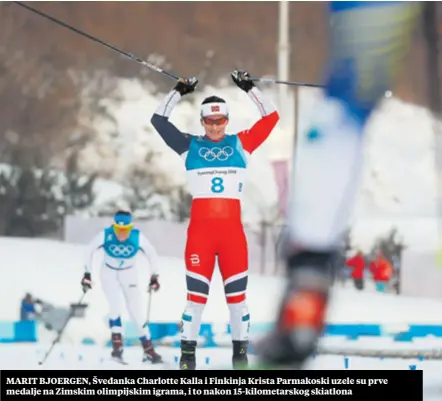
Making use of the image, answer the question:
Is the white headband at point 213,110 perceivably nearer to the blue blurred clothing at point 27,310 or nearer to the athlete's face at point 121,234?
the athlete's face at point 121,234

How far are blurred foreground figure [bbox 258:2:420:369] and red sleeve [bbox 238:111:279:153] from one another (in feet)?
2.84

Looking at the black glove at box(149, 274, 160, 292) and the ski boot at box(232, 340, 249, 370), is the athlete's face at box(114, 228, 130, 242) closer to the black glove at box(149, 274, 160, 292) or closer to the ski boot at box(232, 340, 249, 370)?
the black glove at box(149, 274, 160, 292)

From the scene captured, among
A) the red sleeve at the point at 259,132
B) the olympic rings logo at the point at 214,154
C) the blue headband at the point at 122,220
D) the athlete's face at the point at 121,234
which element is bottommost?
the athlete's face at the point at 121,234

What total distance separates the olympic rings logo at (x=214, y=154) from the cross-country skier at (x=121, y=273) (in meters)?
0.66

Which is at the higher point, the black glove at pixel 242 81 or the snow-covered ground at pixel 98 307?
the black glove at pixel 242 81

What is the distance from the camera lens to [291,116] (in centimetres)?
202

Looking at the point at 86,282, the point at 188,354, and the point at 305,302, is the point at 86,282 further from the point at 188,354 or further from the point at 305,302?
the point at 305,302

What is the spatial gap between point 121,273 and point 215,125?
864 millimetres

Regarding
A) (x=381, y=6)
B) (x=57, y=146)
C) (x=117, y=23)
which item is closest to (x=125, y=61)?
(x=117, y=23)

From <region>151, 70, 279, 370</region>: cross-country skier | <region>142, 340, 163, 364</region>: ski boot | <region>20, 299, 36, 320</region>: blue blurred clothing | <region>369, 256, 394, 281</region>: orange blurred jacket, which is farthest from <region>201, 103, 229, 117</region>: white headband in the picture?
<region>369, 256, 394, 281</region>: orange blurred jacket

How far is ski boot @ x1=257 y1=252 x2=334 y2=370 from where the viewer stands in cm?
62

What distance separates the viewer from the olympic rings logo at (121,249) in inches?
84.4

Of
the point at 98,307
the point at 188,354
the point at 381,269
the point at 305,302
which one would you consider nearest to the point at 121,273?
the point at 98,307

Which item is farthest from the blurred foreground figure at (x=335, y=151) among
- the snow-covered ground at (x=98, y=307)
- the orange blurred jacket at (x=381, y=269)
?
the orange blurred jacket at (x=381, y=269)
